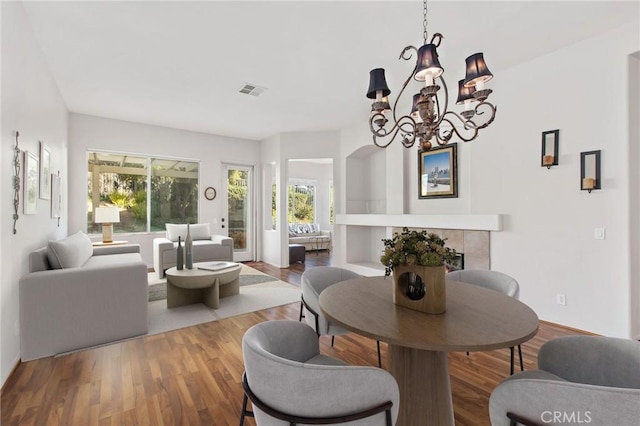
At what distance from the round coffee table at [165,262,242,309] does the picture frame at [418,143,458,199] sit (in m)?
3.12

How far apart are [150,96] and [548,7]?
4.81 meters

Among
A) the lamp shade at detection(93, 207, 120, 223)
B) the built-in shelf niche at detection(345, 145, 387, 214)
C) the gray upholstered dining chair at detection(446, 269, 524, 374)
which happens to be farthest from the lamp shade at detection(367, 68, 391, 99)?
the lamp shade at detection(93, 207, 120, 223)

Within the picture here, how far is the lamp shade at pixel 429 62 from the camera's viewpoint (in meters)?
1.88

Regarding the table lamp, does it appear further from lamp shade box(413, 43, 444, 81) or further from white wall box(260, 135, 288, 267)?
lamp shade box(413, 43, 444, 81)

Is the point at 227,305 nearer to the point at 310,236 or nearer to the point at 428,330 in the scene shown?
the point at 428,330

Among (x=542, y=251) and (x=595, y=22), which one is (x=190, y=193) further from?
(x=595, y=22)

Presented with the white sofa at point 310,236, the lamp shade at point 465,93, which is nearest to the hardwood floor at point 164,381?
the lamp shade at point 465,93

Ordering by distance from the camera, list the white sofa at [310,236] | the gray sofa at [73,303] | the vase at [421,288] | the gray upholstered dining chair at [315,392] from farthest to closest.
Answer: the white sofa at [310,236], the gray sofa at [73,303], the vase at [421,288], the gray upholstered dining chair at [315,392]

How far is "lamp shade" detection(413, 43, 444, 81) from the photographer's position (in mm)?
1883

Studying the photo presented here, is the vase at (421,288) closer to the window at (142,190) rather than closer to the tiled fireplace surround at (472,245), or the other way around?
the tiled fireplace surround at (472,245)

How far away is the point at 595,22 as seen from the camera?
273 cm

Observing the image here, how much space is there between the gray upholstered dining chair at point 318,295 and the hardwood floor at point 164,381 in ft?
1.77

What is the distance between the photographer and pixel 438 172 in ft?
15.2

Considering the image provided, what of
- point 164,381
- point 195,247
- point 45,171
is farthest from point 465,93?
point 195,247
